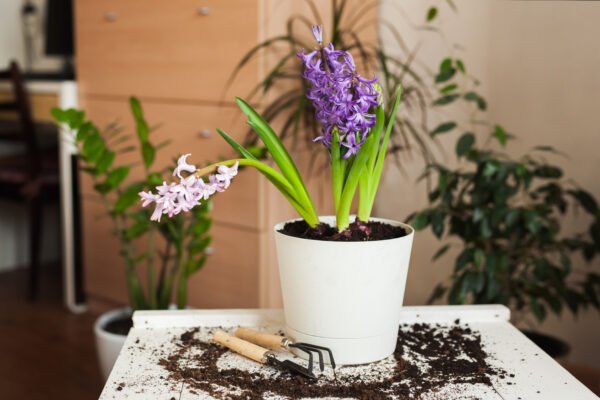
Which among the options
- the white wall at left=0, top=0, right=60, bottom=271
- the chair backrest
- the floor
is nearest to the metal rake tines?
the floor

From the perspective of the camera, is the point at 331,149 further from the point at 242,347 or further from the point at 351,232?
the point at 242,347

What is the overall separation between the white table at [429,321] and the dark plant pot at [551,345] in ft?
2.87

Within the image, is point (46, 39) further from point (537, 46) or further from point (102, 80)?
point (537, 46)

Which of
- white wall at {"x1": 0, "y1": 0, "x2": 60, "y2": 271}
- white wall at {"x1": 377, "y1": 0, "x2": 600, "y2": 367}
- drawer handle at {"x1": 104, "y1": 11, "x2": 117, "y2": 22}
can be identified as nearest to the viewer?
white wall at {"x1": 377, "y1": 0, "x2": 600, "y2": 367}

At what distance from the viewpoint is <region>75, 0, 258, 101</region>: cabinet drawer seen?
7.36ft

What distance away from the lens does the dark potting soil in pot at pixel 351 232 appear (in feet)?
3.08

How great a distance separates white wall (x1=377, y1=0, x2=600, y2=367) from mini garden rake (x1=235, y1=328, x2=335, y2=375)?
4.70ft

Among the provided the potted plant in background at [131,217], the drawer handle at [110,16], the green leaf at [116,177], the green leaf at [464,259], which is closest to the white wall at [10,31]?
the drawer handle at [110,16]

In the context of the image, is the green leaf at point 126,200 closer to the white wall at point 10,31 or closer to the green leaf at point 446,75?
the green leaf at point 446,75

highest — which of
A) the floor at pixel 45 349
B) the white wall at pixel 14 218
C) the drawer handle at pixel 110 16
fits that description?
the drawer handle at pixel 110 16

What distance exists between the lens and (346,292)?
0.90m

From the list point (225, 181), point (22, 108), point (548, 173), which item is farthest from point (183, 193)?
point (22, 108)

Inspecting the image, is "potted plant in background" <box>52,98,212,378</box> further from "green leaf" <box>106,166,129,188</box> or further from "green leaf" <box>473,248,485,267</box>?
"green leaf" <box>473,248,485,267</box>

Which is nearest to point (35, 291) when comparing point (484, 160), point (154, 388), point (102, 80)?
point (102, 80)
